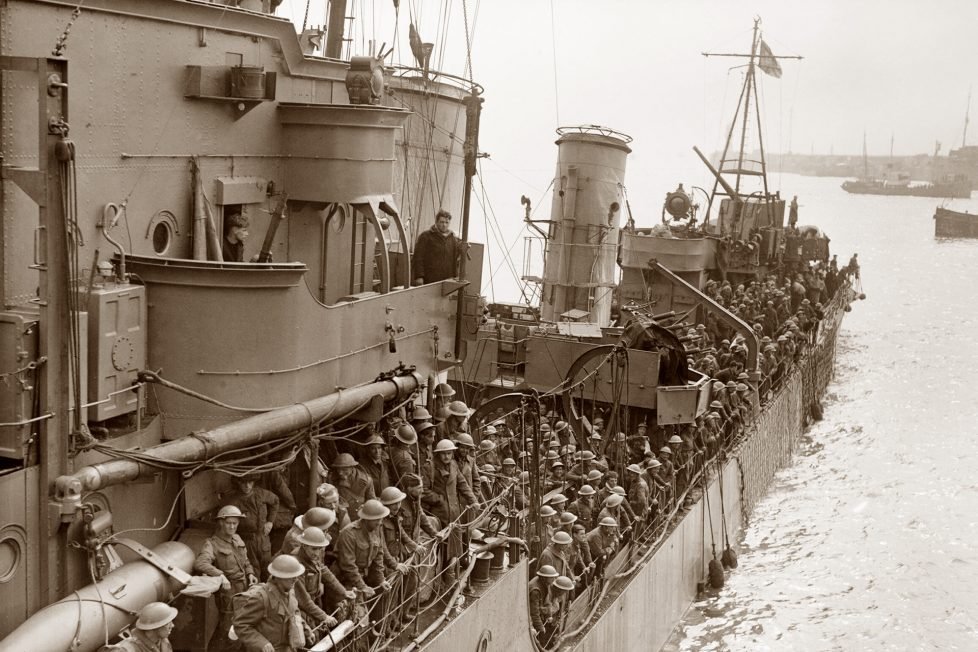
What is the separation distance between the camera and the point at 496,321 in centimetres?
1891

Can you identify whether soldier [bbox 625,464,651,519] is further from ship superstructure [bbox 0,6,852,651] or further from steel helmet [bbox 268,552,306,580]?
steel helmet [bbox 268,552,306,580]

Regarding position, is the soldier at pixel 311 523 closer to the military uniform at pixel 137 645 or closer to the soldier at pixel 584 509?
the military uniform at pixel 137 645

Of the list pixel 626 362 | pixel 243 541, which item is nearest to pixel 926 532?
pixel 626 362

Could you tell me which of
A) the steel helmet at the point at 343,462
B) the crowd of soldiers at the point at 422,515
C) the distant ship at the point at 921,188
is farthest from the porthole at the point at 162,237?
the distant ship at the point at 921,188

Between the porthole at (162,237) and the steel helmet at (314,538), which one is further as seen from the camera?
the porthole at (162,237)

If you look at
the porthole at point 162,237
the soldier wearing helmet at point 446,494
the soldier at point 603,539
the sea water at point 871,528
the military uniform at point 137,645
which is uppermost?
the porthole at point 162,237

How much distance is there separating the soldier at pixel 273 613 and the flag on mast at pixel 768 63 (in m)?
31.0

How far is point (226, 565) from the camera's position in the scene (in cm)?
696

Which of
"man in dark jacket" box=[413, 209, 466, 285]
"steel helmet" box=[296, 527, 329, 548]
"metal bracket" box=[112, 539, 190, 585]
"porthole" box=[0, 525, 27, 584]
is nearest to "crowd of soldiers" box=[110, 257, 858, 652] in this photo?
"steel helmet" box=[296, 527, 329, 548]

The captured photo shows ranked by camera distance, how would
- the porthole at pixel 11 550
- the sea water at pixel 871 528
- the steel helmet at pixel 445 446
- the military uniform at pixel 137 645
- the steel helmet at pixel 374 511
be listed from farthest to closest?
1. the sea water at pixel 871 528
2. the steel helmet at pixel 445 446
3. the steel helmet at pixel 374 511
4. the porthole at pixel 11 550
5. the military uniform at pixel 137 645

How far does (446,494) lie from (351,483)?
1352mm

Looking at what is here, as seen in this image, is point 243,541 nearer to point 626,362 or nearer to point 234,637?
point 234,637

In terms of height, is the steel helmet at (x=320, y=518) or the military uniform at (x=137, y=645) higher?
the steel helmet at (x=320, y=518)

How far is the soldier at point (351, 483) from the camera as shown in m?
8.42
